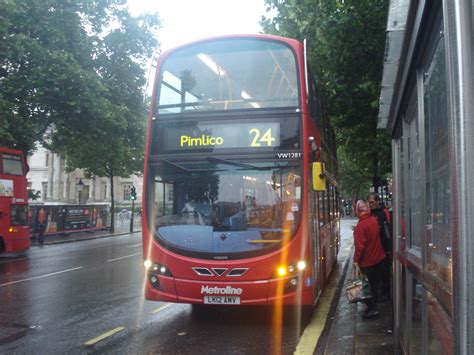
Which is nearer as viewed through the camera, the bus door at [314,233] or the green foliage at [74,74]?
the bus door at [314,233]

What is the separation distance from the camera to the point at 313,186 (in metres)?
7.07

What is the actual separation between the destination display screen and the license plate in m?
2.16

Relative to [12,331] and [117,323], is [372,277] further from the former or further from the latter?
[12,331]

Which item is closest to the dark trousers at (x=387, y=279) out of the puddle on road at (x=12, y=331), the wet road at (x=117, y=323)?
the wet road at (x=117, y=323)

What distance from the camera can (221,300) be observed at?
6.66 metres

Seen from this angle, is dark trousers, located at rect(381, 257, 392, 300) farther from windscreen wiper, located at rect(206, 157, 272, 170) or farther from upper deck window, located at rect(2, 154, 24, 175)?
upper deck window, located at rect(2, 154, 24, 175)

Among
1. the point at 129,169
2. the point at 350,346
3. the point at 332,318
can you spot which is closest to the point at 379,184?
the point at 332,318

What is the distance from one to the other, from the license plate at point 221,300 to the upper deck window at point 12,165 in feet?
40.1

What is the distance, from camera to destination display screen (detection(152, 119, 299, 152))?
23.0 ft

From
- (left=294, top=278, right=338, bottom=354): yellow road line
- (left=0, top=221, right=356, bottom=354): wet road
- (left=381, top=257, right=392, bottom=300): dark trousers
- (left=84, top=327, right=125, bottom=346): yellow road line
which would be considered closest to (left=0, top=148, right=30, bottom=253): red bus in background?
(left=0, top=221, right=356, bottom=354): wet road

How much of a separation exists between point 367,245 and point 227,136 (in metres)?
2.60

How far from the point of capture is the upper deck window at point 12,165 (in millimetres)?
16319

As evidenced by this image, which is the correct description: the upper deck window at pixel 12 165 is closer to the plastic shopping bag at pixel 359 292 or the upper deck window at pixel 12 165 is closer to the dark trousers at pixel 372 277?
the plastic shopping bag at pixel 359 292

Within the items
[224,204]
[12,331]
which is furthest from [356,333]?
[12,331]
